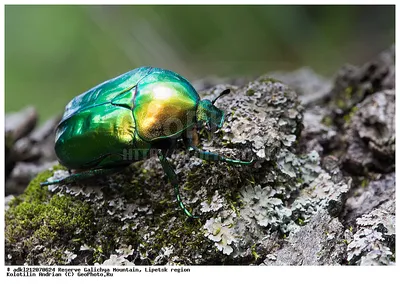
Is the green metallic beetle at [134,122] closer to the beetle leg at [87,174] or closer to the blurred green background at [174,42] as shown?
the beetle leg at [87,174]

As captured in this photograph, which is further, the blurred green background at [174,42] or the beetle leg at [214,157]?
the blurred green background at [174,42]

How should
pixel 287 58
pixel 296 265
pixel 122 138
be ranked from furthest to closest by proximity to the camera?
pixel 287 58
pixel 122 138
pixel 296 265

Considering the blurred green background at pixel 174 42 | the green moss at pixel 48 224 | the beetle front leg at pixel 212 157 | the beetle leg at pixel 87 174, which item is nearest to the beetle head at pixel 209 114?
the beetle front leg at pixel 212 157

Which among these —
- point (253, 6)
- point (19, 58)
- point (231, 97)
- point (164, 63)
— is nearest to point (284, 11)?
point (253, 6)

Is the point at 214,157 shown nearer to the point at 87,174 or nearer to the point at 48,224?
the point at 87,174

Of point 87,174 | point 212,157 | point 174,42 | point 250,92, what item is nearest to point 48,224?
point 87,174

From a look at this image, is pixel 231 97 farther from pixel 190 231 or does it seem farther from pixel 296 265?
pixel 296 265
